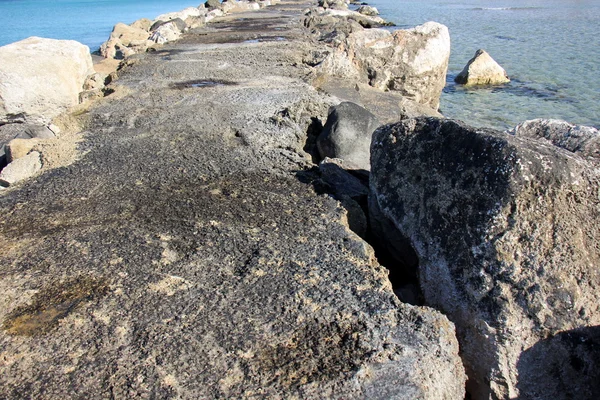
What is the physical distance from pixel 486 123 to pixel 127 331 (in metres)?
7.71

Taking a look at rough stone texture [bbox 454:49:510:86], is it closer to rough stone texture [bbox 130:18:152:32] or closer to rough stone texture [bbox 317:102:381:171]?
rough stone texture [bbox 317:102:381:171]

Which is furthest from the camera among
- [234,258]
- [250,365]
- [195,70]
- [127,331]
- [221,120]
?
[195,70]

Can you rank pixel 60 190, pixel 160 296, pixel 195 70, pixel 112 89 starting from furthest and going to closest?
1. pixel 195 70
2. pixel 112 89
3. pixel 60 190
4. pixel 160 296

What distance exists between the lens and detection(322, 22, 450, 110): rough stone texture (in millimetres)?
7883

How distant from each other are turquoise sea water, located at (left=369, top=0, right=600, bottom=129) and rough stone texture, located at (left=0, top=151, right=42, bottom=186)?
6738mm

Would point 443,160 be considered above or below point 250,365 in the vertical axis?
above

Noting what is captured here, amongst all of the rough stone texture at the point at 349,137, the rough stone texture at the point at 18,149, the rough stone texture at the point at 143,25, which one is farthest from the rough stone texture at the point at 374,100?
the rough stone texture at the point at 143,25

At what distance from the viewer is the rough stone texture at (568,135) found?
3.25 meters

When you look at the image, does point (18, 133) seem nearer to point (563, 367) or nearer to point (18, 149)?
point (18, 149)

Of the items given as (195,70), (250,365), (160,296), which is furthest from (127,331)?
(195,70)

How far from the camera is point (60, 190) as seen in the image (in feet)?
12.6

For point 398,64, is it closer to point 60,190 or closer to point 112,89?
point 112,89

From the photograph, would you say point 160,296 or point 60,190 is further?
point 60,190

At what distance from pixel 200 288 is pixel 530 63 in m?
12.9
